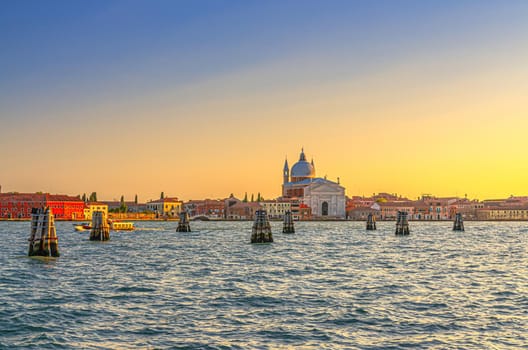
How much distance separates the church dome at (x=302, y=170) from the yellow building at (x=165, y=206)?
3091 cm

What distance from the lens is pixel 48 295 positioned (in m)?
19.5

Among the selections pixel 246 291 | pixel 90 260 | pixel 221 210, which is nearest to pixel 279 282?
→ pixel 246 291

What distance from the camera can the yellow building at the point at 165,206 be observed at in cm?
16562

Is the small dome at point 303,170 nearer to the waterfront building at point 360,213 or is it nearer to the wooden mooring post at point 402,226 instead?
the waterfront building at point 360,213

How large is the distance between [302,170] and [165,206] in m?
35.8

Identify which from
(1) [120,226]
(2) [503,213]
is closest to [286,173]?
(2) [503,213]

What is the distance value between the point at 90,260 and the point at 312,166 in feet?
468

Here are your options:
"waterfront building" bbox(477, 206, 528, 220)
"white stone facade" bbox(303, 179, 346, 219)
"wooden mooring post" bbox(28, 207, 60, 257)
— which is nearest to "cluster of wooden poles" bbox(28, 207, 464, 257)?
"wooden mooring post" bbox(28, 207, 60, 257)

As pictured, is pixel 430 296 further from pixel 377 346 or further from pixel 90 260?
pixel 90 260

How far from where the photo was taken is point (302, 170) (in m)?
171

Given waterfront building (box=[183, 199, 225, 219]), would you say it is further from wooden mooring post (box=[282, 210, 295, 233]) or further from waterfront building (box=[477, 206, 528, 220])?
wooden mooring post (box=[282, 210, 295, 233])

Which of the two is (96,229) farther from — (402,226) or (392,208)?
(392,208)

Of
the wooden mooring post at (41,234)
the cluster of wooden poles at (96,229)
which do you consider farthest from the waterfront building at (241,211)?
the wooden mooring post at (41,234)

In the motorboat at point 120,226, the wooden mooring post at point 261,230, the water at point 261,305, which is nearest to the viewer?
the water at point 261,305
